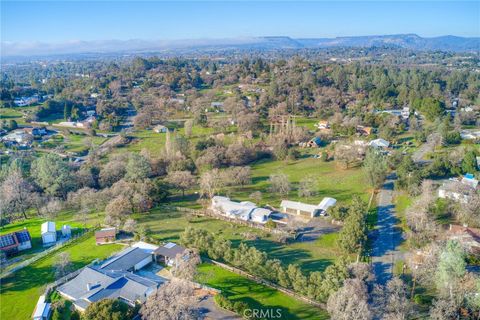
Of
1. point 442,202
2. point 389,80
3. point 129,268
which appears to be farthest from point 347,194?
→ point 389,80

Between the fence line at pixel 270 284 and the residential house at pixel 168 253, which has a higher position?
the residential house at pixel 168 253

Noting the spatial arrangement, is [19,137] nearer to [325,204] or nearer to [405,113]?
[325,204]

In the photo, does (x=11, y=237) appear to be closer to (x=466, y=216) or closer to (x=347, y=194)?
(x=347, y=194)

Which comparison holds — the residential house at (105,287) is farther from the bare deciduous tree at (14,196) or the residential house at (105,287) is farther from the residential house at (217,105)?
the residential house at (217,105)

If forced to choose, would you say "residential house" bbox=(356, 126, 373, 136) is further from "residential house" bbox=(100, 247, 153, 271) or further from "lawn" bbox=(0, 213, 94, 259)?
"lawn" bbox=(0, 213, 94, 259)

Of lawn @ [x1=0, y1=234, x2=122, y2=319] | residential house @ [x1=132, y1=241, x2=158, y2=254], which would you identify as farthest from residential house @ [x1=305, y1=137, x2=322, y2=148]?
lawn @ [x1=0, y1=234, x2=122, y2=319]

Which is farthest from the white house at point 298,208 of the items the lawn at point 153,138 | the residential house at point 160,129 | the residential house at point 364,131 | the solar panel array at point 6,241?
the residential house at point 160,129
